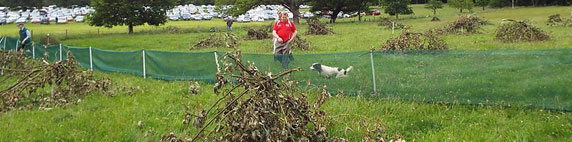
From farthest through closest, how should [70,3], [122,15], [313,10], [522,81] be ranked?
[70,3], [313,10], [122,15], [522,81]

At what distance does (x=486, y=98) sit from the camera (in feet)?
20.2

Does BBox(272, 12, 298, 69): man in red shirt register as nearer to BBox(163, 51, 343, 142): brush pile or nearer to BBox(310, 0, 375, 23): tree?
BBox(163, 51, 343, 142): brush pile

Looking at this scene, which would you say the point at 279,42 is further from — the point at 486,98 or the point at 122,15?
the point at 122,15

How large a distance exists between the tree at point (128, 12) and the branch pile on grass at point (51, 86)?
24.7m

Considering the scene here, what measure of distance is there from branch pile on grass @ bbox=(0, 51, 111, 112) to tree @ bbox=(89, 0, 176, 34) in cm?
2469

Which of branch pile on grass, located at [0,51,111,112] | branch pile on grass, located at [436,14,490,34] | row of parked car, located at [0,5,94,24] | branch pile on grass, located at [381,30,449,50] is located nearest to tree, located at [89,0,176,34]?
branch pile on grass, located at [436,14,490,34]

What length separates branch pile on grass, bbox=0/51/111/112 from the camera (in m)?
7.34

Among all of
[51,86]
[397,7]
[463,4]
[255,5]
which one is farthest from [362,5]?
[51,86]

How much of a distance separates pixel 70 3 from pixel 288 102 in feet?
329

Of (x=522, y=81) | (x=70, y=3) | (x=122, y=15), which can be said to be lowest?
(x=522, y=81)

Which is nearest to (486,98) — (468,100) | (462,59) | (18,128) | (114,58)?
(468,100)

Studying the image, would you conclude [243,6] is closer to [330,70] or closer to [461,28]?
[461,28]

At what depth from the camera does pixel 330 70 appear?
7.57 metres

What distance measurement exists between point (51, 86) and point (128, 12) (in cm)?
2585
